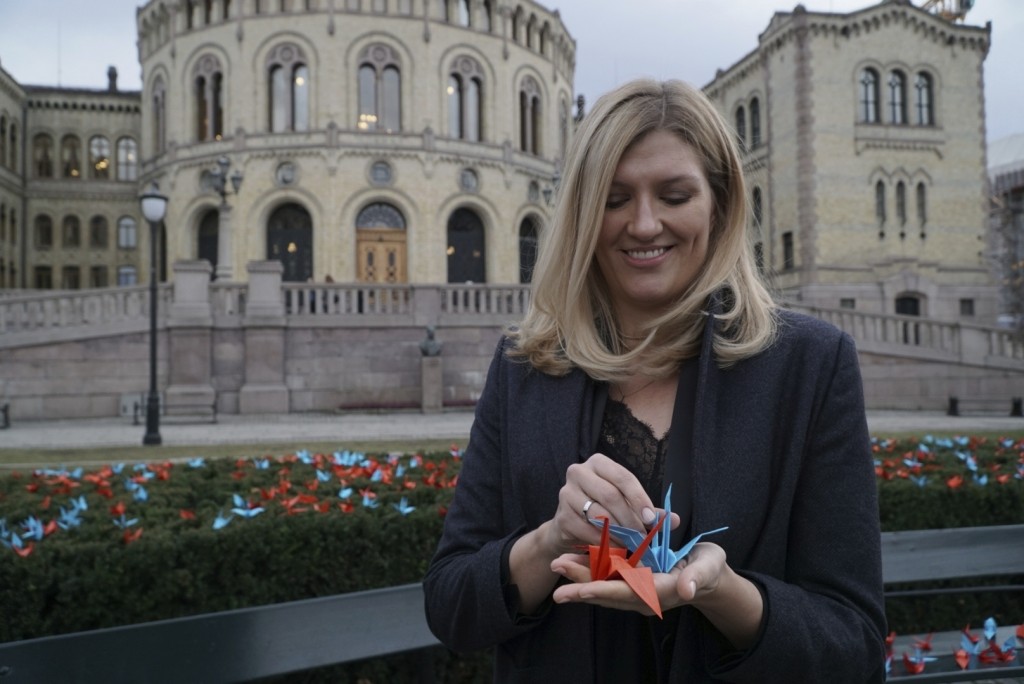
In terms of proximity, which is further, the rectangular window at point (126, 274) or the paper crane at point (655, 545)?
the rectangular window at point (126, 274)

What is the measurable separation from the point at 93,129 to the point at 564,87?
103 ft

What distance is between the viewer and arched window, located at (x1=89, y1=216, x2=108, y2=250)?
5094cm

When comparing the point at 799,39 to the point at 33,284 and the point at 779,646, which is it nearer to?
the point at 779,646

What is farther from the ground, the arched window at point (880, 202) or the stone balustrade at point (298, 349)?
the arched window at point (880, 202)

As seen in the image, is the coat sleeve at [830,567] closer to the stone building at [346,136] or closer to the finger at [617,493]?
the finger at [617,493]

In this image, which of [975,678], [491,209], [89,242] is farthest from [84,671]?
[89,242]

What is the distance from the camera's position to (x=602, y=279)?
215 cm

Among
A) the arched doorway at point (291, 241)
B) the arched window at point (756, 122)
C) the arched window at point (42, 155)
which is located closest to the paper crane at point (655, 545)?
the arched doorway at point (291, 241)

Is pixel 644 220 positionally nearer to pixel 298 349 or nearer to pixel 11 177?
pixel 298 349

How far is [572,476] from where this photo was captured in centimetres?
155

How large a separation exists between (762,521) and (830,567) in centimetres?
17

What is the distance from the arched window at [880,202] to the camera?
37.2m

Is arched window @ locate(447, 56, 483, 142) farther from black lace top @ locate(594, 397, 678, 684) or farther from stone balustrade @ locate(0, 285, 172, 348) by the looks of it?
black lace top @ locate(594, 397, 678, 684)

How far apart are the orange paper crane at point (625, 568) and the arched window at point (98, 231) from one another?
2233 inches
